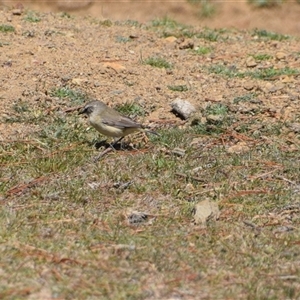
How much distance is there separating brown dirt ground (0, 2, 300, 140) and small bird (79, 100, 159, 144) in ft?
2.36

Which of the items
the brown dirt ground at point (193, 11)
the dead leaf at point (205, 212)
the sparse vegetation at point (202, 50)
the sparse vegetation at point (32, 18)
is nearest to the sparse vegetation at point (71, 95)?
the sparse vegetation at point (202, 50)

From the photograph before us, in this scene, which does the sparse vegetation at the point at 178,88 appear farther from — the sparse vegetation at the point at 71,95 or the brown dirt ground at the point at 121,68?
the sparse vegetation at the point at 71,95

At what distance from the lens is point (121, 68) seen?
10.3 metres

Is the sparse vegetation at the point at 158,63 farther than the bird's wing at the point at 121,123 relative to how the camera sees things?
Yes

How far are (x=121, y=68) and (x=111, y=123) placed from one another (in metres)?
2.02

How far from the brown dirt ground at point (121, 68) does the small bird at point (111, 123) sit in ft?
2.36

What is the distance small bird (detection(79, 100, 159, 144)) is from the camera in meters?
8.39

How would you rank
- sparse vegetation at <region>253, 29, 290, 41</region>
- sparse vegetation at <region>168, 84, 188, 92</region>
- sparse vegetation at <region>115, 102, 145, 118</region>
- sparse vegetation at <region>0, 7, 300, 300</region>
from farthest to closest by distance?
sparse vegetation at <region>253, 29, 290, 41</region>, sparse vegetation at <region>168, 84, 188, 92</region>, sparse vegetation at <region>115, 102, 145, 118</region>, sparse vegetation at <region>0, 7, 300, 300</region>

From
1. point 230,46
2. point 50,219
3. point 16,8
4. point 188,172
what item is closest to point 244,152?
point 188,172

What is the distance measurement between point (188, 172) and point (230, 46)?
4.81 metres

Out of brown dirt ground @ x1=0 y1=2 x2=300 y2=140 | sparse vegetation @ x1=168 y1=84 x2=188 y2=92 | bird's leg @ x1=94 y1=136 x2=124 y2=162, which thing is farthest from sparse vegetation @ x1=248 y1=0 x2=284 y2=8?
bird's leg @ x1=94 y1=136 x2=124 y2=162

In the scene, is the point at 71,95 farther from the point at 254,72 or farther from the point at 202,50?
the point at 202,50

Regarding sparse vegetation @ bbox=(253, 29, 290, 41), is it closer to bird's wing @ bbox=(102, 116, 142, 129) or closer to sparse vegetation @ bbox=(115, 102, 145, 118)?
sparse vegetation @ bbox=(115, 102, 145, 118)

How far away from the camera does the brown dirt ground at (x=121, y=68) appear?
952cm
